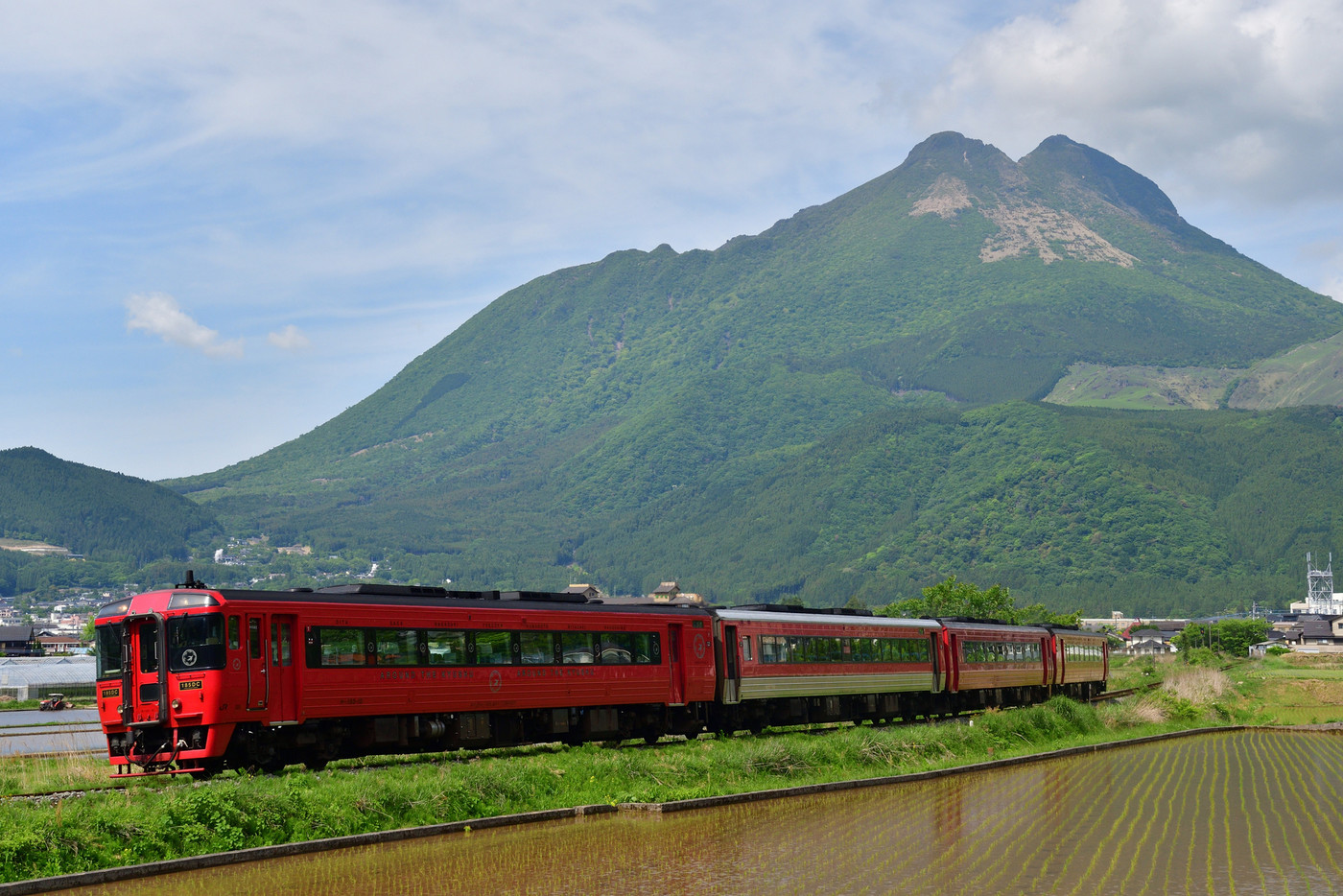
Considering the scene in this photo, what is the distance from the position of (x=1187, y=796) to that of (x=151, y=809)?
707 inches

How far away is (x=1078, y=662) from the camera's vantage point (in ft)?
201

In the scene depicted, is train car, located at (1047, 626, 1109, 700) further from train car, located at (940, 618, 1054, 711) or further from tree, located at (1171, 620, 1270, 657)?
tree, located at (1171, 620, 1270, 657)

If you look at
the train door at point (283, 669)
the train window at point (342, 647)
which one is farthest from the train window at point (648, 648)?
the train door at point (283, 669)

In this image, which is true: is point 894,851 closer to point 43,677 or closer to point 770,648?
point 770,648

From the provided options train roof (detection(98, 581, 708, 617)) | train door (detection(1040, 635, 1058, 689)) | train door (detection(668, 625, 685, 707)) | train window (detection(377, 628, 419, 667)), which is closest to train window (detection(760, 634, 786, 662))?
train door (detection(668, 625, 685, 707))

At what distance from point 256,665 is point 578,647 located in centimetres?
835

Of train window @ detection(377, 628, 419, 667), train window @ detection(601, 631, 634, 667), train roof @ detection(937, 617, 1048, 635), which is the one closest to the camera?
train window @ detection(377, 628, 419, 667)

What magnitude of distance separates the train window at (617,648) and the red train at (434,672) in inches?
1.7

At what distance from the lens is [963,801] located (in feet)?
76.7

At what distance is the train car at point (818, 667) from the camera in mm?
35250

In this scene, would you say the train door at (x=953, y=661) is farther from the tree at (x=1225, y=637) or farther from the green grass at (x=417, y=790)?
the tree at (x=1225, y=637)

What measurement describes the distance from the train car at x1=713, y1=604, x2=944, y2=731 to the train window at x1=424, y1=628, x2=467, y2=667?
9.13 metres

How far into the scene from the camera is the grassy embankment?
16.8 meters

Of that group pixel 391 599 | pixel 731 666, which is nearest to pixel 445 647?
pixel 391 599
